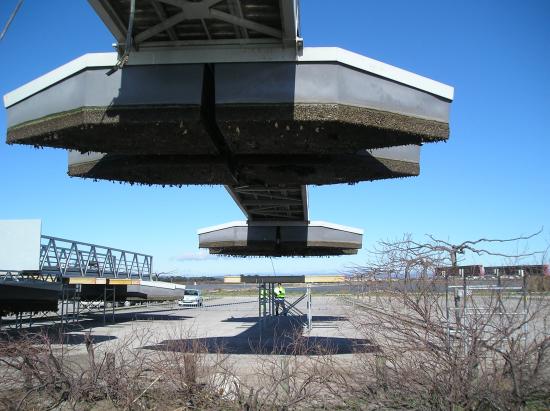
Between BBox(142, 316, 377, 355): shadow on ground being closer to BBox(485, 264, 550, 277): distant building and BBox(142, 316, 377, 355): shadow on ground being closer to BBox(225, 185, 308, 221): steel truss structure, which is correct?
BBox(485, 264, 550, 277): distant building

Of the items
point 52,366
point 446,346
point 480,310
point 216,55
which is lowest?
point 52,366

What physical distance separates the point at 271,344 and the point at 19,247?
35.3 feet

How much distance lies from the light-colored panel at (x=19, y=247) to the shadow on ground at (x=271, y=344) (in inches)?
304

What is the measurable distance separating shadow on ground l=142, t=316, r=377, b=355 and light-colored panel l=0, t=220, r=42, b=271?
7.73m

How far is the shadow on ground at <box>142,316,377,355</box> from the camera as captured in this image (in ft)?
26.8

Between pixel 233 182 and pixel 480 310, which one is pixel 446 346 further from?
pixel 233 182

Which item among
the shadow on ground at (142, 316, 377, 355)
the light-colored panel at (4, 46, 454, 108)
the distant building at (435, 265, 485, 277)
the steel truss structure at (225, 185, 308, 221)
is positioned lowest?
the shadow on ground at (142, 316, 377, 355)

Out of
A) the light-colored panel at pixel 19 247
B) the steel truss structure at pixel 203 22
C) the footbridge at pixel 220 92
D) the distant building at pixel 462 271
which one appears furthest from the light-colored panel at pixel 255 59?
the light-colored panel at pixel 19 247

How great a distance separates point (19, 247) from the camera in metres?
21.1

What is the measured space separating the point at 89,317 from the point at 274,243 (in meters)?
19.1

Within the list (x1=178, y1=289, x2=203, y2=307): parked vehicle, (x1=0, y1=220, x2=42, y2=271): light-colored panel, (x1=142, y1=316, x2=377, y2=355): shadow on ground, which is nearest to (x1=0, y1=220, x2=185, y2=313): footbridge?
(x1=0, y1=220, x2=42, y2=271): light-colored panel

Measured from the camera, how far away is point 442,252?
7.54 meters

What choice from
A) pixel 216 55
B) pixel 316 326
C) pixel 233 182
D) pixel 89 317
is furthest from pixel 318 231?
pixel 89 317

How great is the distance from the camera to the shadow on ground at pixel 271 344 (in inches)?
322
